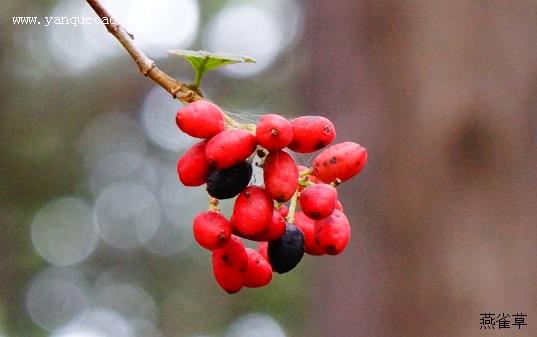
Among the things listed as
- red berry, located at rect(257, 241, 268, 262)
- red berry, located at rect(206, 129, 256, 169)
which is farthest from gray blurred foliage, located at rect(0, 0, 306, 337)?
red berry, located at rect(206, 129, 256, 169)

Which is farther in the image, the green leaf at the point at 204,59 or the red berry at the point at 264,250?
the red berry at the point at 264,250

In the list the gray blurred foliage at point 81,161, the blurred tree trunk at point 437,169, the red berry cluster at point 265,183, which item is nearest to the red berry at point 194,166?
the red berry cluster at point 265,183

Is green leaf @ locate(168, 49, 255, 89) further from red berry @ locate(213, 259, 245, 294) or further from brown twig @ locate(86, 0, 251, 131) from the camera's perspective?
red berry @ locate(213, 259, 245, 294)

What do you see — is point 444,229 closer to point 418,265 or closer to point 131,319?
point 418,265

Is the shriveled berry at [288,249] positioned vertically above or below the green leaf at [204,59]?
below

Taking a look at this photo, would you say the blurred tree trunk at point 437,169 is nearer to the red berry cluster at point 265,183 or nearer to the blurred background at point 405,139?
the blurred background at point 405,139

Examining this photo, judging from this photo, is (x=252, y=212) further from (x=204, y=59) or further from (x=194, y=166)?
(x=204, y=59)

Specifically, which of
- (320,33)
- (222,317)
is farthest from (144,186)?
(320,33)
